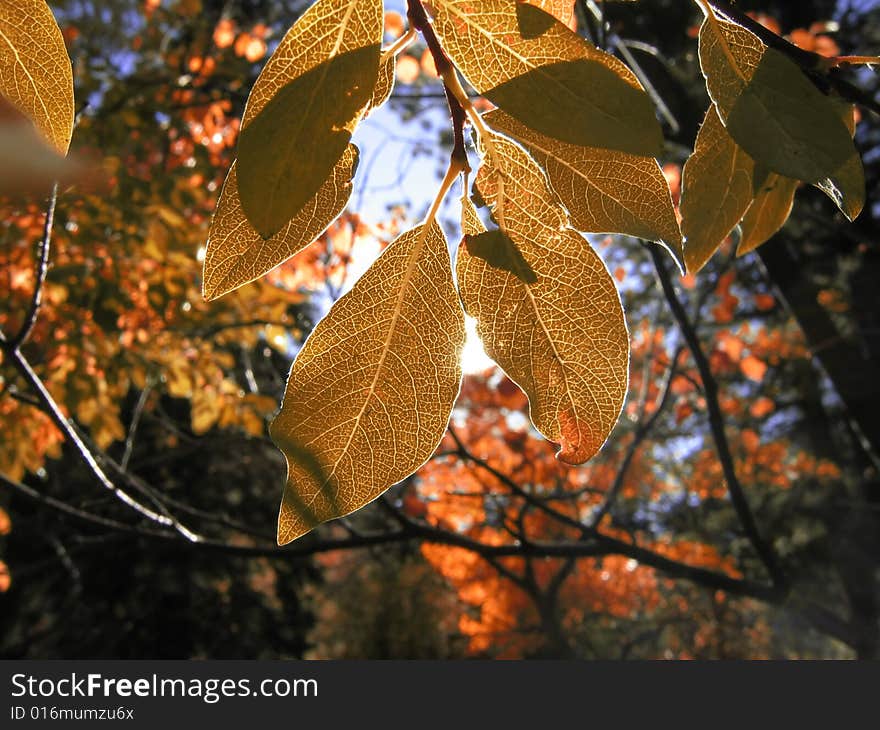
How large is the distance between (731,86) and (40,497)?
1419mm

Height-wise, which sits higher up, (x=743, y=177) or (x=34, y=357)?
(x=34, y=357)

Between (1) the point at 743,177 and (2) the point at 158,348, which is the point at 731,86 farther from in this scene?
(2) the point at 158,348

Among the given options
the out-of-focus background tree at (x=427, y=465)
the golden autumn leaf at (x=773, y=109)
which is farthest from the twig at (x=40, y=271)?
the golden autumn leaf at (x=773, y=109)

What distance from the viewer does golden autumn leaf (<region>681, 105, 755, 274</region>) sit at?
0.33 m

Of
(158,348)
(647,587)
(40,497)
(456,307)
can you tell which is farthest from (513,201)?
(647,587)

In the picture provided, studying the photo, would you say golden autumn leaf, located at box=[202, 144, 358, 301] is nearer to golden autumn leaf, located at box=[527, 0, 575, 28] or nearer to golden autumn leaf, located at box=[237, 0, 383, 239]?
golden autumn leaf, located at box=[237, 0, 383, 239]

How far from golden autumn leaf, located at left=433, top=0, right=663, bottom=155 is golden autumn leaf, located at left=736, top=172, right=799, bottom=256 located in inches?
6.0

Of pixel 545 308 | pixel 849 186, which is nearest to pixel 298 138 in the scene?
pixel 545 308

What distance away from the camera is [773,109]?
284 mm

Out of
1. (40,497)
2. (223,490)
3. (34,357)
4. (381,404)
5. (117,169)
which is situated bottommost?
(381,404)

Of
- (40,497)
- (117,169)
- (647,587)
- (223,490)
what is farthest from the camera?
(647,587)

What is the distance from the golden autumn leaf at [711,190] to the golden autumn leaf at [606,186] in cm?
4

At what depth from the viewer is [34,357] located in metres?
2.57

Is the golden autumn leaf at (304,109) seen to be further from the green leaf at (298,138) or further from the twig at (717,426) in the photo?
the twig at (717,426)
